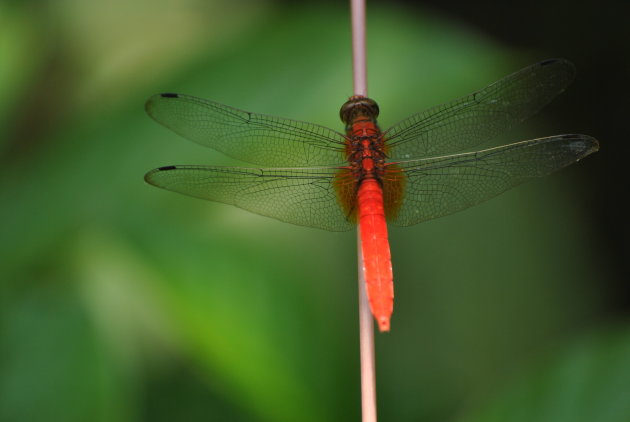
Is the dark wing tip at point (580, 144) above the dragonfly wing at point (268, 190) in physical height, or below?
above

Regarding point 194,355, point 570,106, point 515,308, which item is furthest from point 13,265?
point 570,106

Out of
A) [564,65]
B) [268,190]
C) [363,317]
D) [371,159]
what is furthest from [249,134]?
[564,65]

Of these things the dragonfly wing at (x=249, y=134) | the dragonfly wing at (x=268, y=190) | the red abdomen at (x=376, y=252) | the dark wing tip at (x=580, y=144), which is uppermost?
the dragonfly wing at (x=249, y=134)

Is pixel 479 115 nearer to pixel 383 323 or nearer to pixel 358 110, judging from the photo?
pixel 358 110

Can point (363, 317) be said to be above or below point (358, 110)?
below

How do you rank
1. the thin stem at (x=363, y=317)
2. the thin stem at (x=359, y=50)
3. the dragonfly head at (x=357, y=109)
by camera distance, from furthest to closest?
the dragonfly head at (x=357, y=109) → the thin stem at (x=359, y=50) → the thin stem at (x=363, y=317)

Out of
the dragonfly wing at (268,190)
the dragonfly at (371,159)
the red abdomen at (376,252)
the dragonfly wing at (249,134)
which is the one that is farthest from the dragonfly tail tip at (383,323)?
the dragonfly wing at (249,134)

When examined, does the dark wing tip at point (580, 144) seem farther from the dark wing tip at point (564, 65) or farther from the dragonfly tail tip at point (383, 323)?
the dragonfly tail tip at point (383, 323)
